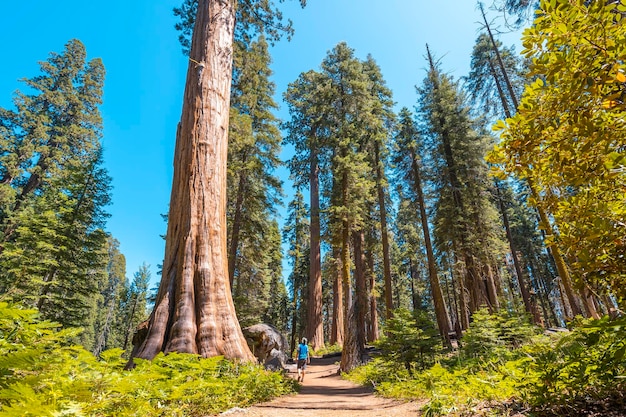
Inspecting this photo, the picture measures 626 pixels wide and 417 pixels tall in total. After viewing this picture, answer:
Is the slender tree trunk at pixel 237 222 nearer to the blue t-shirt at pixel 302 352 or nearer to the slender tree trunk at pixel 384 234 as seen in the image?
the blue t-shirt at pixel 302 352

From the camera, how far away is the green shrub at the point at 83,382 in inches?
79.8

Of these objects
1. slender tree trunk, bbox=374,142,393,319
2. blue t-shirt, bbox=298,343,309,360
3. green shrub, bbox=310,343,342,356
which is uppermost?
slender tree trunk, bbox=374,142,393,319

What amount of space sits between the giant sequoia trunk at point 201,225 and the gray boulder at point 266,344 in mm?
3309

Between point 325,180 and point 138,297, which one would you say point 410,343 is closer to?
point 325,180

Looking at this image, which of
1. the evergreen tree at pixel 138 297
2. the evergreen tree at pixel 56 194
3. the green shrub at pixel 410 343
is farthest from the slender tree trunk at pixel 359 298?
the evergreen tree at pixel 138 297

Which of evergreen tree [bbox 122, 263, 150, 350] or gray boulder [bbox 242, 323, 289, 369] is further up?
evergreen tree [bbox 122, 263, 150, 350]

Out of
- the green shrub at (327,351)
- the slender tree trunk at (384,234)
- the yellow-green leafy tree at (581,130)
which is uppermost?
the slender tree trunk at (384,234)

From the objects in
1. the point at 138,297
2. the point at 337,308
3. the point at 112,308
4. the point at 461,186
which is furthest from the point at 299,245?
the point at 112,308

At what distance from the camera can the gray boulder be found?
29.7 feet

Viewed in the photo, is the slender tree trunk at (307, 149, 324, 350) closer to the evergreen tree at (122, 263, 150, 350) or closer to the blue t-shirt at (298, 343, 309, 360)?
the blue t-shirt at (298, 343, 309, 360)

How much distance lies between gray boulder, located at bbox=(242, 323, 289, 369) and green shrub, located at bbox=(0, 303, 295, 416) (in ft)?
14.5

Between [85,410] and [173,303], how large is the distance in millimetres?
3413

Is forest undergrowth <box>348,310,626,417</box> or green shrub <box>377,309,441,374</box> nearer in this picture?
forest undergrowth <box>348,310,626,417</box>

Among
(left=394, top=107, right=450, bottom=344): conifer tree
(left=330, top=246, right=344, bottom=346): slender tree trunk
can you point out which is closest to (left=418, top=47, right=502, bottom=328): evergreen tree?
(left=394, top=107, right=450, bottom=344): conifer tree
